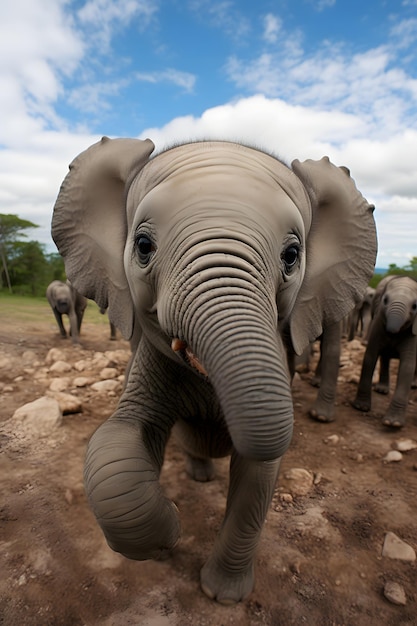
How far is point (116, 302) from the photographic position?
6.09ft

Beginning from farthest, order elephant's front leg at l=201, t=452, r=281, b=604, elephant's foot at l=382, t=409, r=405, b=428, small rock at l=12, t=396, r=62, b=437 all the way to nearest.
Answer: elephant's foot at l=382, t=409, r=405, b=428 < small rock at l=12, t=396, r=62, b=437 < elephant's front leg at l=201, t=452, r=281, b=604

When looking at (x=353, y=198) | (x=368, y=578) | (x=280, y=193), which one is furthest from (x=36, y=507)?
(x=353, y=198)

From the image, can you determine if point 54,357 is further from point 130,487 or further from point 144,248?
point 144,248

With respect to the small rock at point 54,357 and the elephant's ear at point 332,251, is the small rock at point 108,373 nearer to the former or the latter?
the small rock at point 54,357

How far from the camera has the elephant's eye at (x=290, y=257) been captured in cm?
137

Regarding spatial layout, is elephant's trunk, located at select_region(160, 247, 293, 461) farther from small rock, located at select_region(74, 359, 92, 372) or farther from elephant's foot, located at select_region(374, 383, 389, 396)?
elephant's foot, located at select_region(374, 383, 389, 396)

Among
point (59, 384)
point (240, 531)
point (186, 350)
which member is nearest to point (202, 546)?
point (240, 531)

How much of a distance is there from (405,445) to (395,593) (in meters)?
1.84

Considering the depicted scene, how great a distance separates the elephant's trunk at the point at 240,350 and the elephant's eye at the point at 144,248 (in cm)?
27

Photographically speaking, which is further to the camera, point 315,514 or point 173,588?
point 315,514

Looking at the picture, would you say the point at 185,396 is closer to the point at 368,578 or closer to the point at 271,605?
the point at 271,605

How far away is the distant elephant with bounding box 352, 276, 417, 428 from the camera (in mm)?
4062

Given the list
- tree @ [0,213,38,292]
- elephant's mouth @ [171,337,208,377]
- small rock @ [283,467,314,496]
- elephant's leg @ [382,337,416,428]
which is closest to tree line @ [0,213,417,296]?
tree @ [0,213,38,292]

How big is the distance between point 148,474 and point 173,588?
30.1 inches
